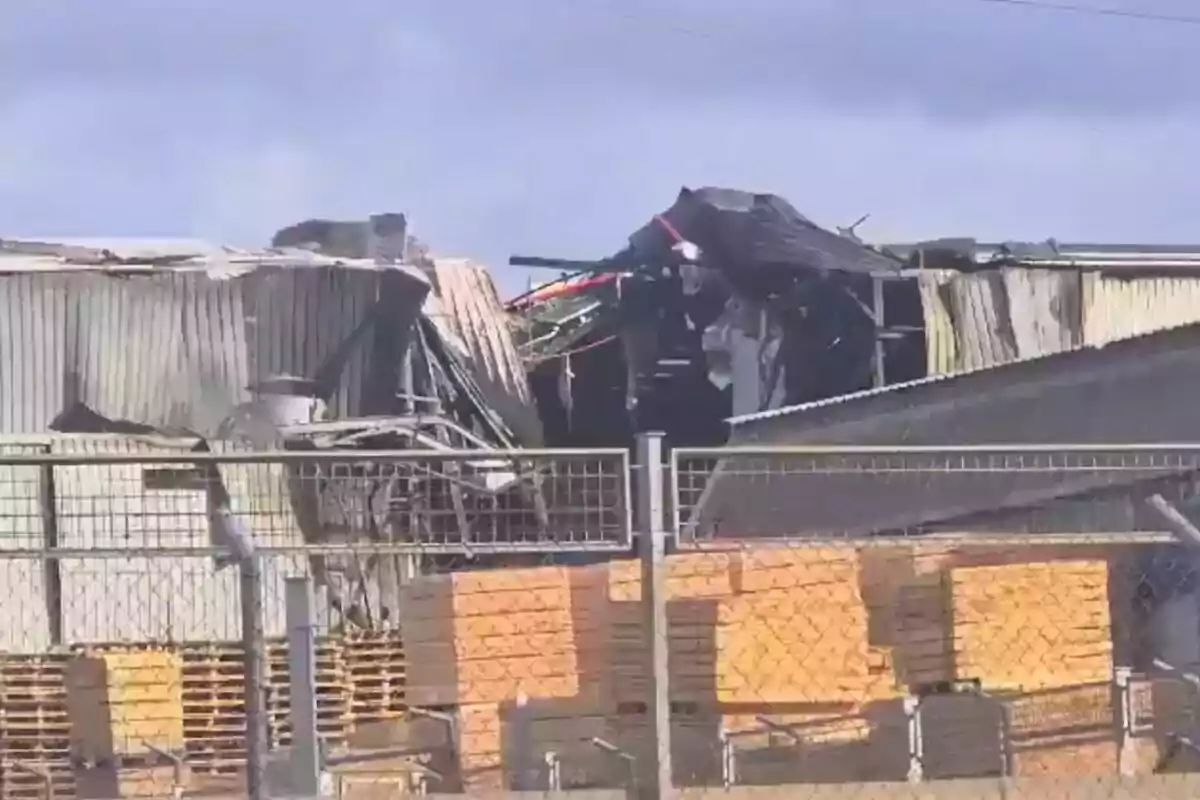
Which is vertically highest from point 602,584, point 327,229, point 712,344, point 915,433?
point 327,229

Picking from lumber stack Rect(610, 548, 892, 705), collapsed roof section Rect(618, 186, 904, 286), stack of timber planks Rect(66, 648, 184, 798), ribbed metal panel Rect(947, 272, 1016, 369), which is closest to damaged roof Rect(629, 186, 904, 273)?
collapsed roof section Rect(618, 186, 904, 286)

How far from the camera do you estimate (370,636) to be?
14406 mm

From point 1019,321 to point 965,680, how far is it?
42.7ft

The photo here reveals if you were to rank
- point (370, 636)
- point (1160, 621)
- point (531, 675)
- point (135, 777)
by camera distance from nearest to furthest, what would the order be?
point (531, 675) < point (135, 777) < point (1160, 621) < point (370, 636)

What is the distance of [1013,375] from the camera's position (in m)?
15.9

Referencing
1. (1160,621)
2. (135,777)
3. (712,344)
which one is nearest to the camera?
(135,777)

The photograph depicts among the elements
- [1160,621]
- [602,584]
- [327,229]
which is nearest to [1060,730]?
[602,584]

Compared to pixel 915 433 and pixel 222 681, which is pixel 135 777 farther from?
pixel 915 433

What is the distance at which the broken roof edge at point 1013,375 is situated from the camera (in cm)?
1491

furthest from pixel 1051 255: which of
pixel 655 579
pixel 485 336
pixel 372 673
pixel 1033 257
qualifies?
pixel 655 579

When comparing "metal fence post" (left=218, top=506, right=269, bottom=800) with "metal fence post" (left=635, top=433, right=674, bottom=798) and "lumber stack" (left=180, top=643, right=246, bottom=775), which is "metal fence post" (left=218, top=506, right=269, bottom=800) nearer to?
"metal fence post" (left=635, top=433, right=674, bottom=798)

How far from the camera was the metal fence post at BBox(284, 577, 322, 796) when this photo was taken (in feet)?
17.6

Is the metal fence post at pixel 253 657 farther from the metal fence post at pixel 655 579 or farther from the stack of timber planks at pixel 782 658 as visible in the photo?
the stack of timber planks at pixel 782 658

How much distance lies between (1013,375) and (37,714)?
834cm
